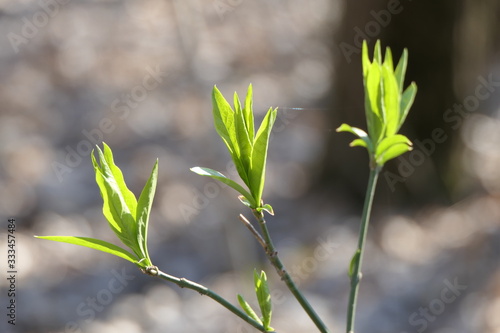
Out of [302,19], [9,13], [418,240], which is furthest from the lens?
[302,19]

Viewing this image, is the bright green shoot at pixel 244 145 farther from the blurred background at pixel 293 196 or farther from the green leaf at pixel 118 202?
the blurred background at pixel 293 196

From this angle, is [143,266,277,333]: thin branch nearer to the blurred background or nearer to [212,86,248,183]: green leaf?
[212,86,248,183]: green leaf

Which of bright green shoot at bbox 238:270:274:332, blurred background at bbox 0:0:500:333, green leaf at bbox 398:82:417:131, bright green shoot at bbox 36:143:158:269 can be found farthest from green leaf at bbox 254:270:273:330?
blurred background at bbox 0:0:500:333

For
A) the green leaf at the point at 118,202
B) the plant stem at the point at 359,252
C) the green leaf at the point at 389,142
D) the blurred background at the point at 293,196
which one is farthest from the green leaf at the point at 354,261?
the blurred background at the point at 293,196

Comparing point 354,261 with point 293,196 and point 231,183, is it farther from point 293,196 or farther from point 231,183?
point 293,196

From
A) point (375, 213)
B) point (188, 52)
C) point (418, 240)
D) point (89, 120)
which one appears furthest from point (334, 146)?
point (89, 120)

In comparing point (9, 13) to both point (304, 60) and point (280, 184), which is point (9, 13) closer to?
point (304, 60)
